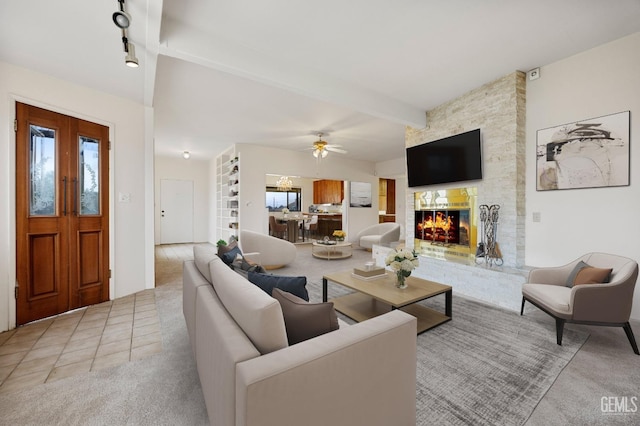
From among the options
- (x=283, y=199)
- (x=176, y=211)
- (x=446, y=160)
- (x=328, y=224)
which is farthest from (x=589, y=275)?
(x=283, y=199)

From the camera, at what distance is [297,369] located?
851 mm

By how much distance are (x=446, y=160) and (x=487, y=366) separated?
117 inches

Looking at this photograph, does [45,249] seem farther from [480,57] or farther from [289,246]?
[480,57]

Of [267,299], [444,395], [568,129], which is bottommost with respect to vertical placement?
[444,395]

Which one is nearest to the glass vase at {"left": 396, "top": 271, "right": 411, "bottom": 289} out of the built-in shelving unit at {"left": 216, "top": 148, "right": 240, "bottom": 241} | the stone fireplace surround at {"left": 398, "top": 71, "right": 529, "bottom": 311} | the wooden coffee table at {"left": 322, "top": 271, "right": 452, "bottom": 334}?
the wooden coffee table at {"left": 322, "top": 271, "right": 452, "bottom": 334}

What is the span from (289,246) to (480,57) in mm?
3848

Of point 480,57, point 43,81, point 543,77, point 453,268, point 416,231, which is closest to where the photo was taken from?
point 43,81

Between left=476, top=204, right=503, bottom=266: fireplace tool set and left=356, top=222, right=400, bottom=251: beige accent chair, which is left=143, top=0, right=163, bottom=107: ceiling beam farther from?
left=356, top=222, right=400, bottom=251: beige accent chair

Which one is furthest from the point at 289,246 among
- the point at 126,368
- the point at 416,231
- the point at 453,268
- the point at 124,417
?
the point at 124,417

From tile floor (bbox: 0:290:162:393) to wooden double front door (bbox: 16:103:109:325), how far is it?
0.22 meters

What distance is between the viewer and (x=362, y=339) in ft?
3.36

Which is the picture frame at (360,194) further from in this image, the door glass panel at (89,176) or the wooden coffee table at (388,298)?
the door glass panel at (89,176)

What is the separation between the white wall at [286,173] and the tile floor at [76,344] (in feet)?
12.0

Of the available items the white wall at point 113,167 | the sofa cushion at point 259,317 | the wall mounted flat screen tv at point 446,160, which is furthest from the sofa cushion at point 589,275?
the white wall at point 113,167
